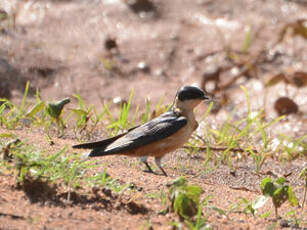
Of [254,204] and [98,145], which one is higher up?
[98,145]

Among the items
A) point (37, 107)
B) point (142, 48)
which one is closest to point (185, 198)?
point (37, 107)

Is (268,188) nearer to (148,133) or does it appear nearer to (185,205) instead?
(185,205)

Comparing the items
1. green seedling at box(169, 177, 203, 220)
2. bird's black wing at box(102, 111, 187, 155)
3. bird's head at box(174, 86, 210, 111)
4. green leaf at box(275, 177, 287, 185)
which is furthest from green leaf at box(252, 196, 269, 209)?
bird's head at box(174, 86, 210, 111)

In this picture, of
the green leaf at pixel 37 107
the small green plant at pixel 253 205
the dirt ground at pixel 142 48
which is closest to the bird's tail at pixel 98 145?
Answer: the green leaf at pixel 37 107

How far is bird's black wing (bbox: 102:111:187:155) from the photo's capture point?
16.0 ft

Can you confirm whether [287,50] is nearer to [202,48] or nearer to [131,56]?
[202,48]

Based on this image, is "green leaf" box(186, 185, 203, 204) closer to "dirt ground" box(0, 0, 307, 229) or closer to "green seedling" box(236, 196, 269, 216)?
"green seedling" box(236, 196, 269, 216)

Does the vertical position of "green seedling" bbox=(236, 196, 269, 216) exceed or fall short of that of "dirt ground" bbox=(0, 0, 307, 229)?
it falls short

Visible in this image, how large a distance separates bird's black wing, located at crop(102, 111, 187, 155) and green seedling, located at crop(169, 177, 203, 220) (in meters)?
1.41

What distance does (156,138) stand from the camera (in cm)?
504

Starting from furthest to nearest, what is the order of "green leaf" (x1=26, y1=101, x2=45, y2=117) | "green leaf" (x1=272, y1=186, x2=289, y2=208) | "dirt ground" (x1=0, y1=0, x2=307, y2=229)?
"dirt ground" (x1=0, y1=0, x2=307, y2=229)
"green leaf" (x1=26, y1=101, x2=45, y2=117)
"green leaf" (x1=272, y1=186, x2=289, y2=208)

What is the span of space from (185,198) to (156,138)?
1659mm

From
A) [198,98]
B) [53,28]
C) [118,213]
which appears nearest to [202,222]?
[118,213]

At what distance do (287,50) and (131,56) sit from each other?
1926mm
